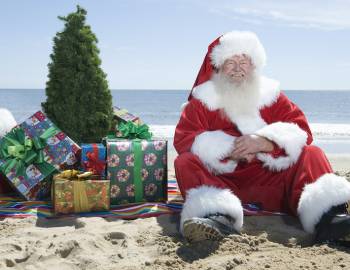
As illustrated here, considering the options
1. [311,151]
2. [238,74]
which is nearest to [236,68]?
[238,74]

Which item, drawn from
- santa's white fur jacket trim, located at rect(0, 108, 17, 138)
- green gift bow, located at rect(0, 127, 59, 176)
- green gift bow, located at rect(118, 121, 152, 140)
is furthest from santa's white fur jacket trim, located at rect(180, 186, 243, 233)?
santa's white fur jacket trim, located at rect(0, 108, 17, 138)

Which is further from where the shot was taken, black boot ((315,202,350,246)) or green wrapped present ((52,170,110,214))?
green wrapped present ((52,170,110,214))

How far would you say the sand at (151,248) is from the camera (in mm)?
2576

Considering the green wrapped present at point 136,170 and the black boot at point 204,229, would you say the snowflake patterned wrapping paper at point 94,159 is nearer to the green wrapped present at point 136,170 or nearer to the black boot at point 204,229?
the green wrapped present at point 136,170

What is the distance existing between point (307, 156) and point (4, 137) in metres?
2.51

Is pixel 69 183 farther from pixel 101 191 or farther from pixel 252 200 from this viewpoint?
pixel 252 200

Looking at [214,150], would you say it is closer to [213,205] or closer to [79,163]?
[213,205]

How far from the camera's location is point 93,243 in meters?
2.88

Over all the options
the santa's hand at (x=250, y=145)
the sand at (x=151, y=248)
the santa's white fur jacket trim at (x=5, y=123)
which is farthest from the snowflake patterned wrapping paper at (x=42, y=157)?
the santa's hand at (x=250, y=145)

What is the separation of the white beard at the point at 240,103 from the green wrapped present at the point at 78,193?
3.61 feet

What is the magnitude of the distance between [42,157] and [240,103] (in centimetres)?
173

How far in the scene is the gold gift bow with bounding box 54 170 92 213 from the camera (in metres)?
3.66

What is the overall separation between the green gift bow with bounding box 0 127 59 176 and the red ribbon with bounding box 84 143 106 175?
336 mm

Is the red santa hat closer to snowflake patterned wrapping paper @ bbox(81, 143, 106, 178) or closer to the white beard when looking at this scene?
the white beard
